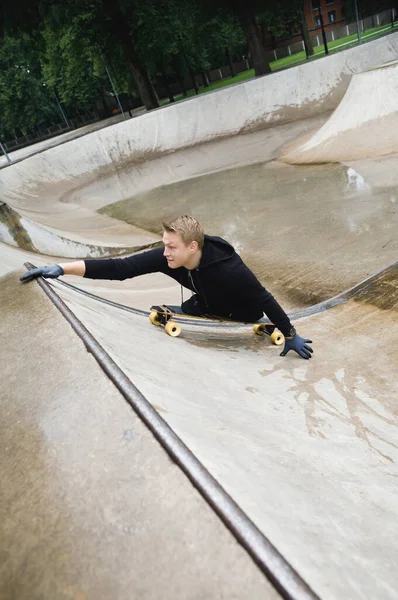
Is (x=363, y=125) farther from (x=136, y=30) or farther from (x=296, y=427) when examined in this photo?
(x=136, y=30)

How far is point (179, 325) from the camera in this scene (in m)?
3.43

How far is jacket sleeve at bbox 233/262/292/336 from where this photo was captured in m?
2.99

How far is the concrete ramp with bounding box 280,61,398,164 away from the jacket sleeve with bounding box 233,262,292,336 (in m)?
9.14

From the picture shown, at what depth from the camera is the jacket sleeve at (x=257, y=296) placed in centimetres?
299

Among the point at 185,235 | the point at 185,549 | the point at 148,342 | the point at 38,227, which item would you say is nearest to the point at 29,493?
the point at 185,549

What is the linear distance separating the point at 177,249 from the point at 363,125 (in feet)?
36.1

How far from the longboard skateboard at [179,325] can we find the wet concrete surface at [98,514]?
1368mm

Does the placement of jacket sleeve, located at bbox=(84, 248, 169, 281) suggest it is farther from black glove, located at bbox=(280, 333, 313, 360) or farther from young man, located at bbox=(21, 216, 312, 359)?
black glove, located at bbox=(280, 333, 313, 360)

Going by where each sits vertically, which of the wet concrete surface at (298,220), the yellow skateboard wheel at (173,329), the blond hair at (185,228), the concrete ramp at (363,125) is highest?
the blond hair at (185,228)

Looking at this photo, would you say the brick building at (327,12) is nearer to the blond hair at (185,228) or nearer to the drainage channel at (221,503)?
the blond hair at (185,228)

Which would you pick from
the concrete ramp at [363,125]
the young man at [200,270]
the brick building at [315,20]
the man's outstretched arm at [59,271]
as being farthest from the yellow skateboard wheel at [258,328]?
the brick building at [315,20]

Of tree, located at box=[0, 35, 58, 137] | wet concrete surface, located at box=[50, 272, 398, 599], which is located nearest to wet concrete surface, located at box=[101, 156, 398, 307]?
wet concrete surface, located at box=[50, 272, 398, 599]

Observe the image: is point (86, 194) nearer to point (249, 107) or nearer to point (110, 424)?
point (249, 107)

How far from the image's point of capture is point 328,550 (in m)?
1.18
